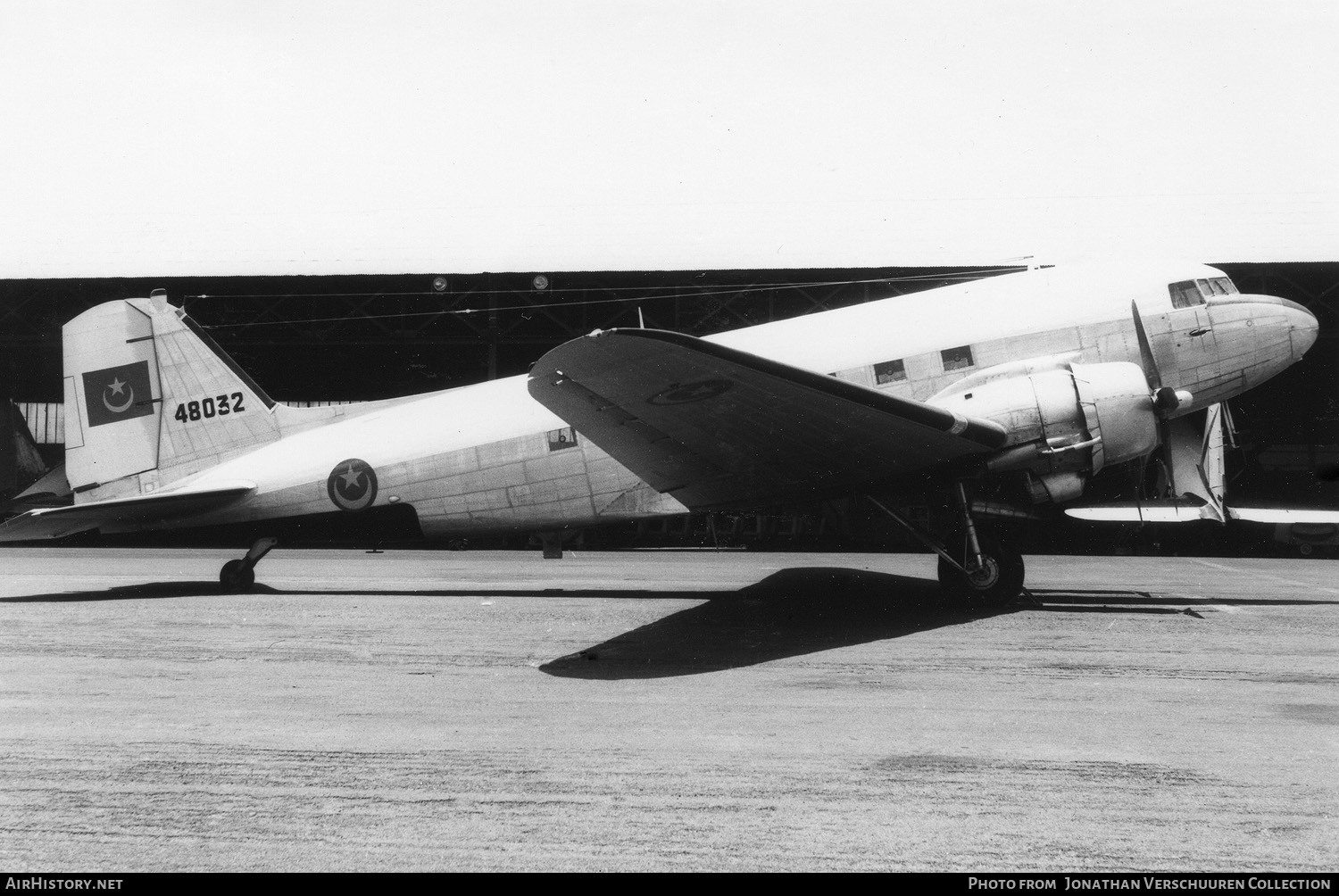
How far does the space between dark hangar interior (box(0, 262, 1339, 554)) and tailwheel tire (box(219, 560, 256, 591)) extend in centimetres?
925

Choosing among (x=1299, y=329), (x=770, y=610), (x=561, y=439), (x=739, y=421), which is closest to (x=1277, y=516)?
(x=1299, y=329)

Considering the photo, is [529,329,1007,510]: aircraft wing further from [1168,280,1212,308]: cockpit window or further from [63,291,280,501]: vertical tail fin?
[63,291,280,501]: vertical tail fin

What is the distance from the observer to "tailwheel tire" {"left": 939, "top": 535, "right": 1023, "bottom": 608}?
10375 millimetres

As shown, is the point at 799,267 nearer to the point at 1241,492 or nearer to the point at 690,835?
the point at 1241,492

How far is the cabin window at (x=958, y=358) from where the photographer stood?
35.1ft

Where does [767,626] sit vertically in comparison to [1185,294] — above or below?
below

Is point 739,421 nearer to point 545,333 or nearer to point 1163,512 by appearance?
point 1163,512

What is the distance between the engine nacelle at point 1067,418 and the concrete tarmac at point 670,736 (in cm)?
166

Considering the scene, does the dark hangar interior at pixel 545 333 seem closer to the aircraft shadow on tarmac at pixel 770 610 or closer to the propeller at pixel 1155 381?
the aircraft shadow on tarmac at pixel 770 610

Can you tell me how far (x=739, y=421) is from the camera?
28.8 feet

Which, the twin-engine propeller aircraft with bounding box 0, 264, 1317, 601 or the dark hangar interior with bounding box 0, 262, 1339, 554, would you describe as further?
the dark hangar interior with bounding box 0, 262, 1339, 554

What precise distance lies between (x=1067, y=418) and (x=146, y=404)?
464 inches

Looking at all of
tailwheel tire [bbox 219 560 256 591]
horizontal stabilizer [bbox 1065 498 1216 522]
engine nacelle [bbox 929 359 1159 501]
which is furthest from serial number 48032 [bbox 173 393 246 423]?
horizontal stabilizer [bbox 1065 498 1216 522]
